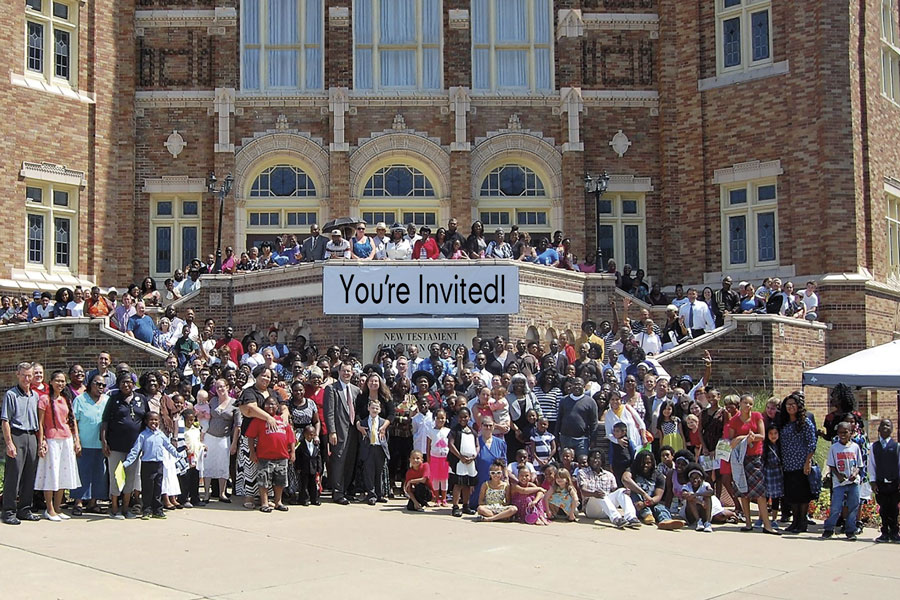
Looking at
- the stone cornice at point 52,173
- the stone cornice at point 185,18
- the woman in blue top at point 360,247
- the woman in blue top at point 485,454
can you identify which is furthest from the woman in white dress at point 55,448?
the stone cornice at point 185,18

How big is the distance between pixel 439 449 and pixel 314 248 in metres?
8.89

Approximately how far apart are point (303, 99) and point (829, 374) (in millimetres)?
16545

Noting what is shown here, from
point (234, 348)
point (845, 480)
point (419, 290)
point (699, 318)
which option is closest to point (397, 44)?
point (419, 290)

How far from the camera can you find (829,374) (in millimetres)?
15047

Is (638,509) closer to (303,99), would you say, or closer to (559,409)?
(559,409)

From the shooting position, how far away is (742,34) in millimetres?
26484

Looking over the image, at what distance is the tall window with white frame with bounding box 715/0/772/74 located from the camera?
1030 inches

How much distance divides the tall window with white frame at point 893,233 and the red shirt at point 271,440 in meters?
17.9

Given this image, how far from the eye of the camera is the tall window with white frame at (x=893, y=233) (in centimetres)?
2634

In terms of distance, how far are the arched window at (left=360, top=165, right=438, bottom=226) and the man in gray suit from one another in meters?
13.4

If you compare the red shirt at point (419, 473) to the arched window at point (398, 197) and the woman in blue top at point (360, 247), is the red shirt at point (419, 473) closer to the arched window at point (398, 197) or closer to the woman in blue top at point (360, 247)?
the woman in blue top at point (360, 247)

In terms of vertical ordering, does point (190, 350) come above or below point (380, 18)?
below

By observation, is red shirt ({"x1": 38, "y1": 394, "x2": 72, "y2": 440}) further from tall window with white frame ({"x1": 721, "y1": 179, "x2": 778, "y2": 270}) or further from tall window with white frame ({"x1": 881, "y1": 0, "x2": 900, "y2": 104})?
tall window with white frame ({"x1": 881, "y1": 0, "x2": 900, "y2": 104})

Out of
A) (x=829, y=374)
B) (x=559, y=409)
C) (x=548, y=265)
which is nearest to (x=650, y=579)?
(x=559, y=409)
